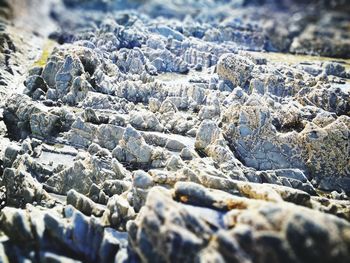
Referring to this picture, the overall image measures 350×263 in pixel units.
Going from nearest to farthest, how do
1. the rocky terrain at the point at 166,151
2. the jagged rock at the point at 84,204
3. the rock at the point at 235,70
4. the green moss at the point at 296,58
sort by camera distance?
the rocky terrain at the point at 166,151
the jagged rock at the point at 84,204
the rock at the point at 235,70
the green moss at the point at 296,58

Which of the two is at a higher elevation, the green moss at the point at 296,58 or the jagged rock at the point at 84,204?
the green moss at the point at 296,58

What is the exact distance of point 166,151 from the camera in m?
21.5

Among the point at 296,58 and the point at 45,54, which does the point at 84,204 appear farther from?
the point at 296,58

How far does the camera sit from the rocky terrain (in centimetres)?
1147

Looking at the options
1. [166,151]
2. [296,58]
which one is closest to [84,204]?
[166,151]

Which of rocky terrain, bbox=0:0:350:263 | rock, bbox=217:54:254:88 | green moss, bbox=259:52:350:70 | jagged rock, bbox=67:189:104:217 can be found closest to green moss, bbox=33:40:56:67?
rocky terrain, bbox=0:0:350:263

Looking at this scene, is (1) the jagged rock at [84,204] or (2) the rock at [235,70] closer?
(1) the jagged rock at [84,204]

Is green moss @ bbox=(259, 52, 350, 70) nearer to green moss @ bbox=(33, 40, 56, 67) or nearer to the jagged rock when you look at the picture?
green moss @ bbox=(33, 40, 56, 67)

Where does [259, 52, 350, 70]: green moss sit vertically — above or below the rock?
below

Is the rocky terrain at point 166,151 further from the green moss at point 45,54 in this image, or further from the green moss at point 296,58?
the green moss at point 296,58

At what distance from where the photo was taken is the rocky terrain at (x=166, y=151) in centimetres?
1147

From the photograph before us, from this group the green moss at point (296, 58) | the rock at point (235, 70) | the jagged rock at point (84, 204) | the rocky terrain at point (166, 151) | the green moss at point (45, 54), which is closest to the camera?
the rocky terrain at point (166, 151)

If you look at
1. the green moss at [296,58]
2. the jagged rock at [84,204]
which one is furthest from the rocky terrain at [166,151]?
the green moss at [296,58]

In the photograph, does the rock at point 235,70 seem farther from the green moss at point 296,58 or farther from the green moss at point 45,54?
the green moss at point 45,54
